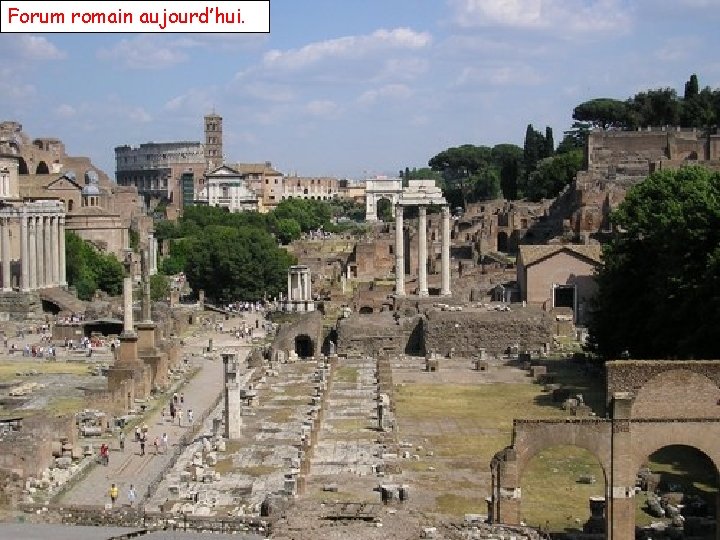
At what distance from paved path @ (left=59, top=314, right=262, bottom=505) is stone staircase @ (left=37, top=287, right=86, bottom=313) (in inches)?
1051

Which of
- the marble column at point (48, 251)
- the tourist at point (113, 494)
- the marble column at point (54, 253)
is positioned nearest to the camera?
the tourist at point (113, 494)

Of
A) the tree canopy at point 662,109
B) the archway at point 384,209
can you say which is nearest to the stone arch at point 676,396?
the tree canopy at point 662,109

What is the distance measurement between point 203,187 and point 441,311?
→ 13958 cm

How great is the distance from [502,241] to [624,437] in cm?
6972

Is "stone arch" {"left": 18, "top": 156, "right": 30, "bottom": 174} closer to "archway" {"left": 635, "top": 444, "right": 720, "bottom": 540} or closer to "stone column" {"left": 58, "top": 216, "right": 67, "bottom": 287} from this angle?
"stone column" {"left": 58, "top": 216, "right": 67, "bottom": 287}

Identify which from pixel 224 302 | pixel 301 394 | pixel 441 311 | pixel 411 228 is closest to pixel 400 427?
pixel 301 394

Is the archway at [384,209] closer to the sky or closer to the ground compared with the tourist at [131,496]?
closer to the sky

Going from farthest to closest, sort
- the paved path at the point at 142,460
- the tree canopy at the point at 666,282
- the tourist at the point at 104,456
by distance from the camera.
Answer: the tree canopy at the point at 666,282
the tourist at the point at 104,456
the paved path at the point at 142,460

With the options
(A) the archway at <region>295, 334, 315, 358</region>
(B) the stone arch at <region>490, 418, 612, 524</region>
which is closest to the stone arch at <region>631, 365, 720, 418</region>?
(B) the stone arch at <region>490, 418, 612, 524</region>

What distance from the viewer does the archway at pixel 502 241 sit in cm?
9107

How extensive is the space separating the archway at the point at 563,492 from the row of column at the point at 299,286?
126 feet

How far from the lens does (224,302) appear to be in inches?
3314

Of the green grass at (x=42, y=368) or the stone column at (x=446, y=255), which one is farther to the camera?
the stone column at (x=446, y=255)

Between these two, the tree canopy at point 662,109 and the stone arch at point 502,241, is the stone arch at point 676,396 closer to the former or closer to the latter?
the stone arch at point 502,241
